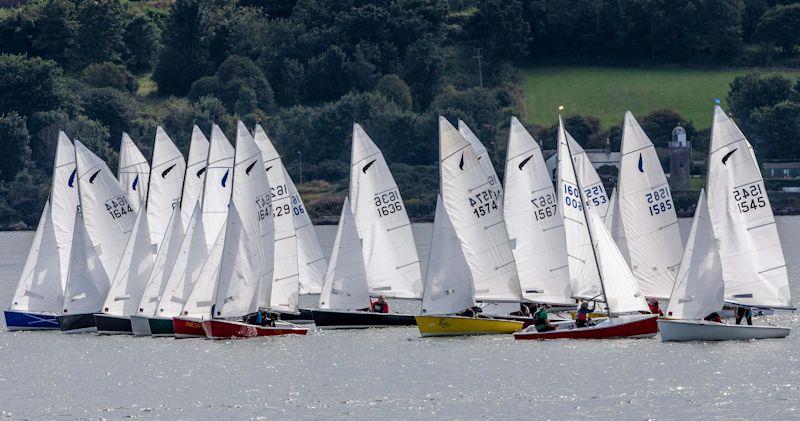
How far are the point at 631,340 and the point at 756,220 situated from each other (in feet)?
19.7

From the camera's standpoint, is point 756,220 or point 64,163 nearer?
point 756,220

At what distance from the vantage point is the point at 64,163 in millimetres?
76750

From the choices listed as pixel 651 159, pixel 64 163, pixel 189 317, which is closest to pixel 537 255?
pixel 651 159

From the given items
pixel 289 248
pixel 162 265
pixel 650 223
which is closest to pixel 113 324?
pixel 162 265

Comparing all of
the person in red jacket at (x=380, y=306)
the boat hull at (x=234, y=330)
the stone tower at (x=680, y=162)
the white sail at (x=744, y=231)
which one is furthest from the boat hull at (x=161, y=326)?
the stone tower at (x=680, y=162)

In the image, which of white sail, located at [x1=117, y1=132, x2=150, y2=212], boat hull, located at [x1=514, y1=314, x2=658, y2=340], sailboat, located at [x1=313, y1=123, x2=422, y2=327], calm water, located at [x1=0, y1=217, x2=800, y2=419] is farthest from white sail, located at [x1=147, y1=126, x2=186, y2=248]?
boat hull, located at [x1=514, y1=314, x2=658, y2=340]

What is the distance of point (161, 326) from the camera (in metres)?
70.6

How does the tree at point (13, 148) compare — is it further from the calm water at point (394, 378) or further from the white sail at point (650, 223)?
the white sail at point (650, 223)

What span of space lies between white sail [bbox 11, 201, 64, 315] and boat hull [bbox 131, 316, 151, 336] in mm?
5313

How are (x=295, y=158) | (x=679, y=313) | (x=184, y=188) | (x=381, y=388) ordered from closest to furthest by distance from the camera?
(x=381, y=388)
(x=679, y=313)
(x=184, y=188)
(x=295, y=158)

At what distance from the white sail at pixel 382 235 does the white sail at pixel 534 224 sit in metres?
4.50

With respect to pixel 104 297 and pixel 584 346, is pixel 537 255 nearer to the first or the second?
pixel 584 346

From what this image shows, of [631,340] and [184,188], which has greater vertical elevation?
[184,188]

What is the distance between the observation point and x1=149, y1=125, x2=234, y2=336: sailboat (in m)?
Answer: 69.4
